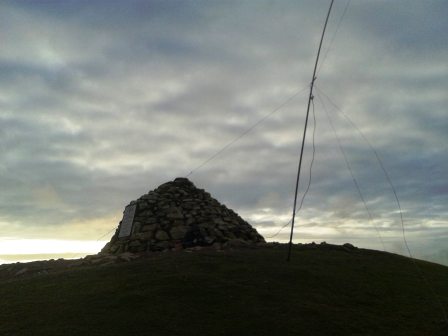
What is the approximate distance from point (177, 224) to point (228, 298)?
10880 millimetres

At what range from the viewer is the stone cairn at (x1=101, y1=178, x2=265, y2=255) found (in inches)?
906

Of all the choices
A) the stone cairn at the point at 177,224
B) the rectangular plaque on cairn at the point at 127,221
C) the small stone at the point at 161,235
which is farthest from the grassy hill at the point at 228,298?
the rectangular plaque on cairn at the point at 127,221

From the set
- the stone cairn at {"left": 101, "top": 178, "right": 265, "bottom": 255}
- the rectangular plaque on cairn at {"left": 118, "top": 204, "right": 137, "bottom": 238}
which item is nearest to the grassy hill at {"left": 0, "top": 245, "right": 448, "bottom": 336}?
the stone cairn at {"left": 101, "top": 178, "right": 265, "bottom": 255}

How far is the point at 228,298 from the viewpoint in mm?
13477

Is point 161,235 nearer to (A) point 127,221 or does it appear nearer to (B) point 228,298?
→ (A) point 127,221

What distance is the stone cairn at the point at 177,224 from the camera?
75.5 ft

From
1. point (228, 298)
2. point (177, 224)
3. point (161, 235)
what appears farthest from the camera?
point (177, 224)

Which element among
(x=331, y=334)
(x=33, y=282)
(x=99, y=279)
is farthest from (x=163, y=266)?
(x=331, y=334)

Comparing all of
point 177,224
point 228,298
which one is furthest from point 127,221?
point 228,298

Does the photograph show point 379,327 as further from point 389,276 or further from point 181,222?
point 181,222

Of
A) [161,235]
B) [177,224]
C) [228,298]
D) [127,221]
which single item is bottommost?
[228,298]

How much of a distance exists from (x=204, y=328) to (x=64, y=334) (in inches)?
144

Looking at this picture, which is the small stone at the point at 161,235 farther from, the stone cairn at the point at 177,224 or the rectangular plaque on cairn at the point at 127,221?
the rectangular plaque on cairn at the point at 127,221

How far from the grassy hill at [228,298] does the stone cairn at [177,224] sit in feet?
10.5
